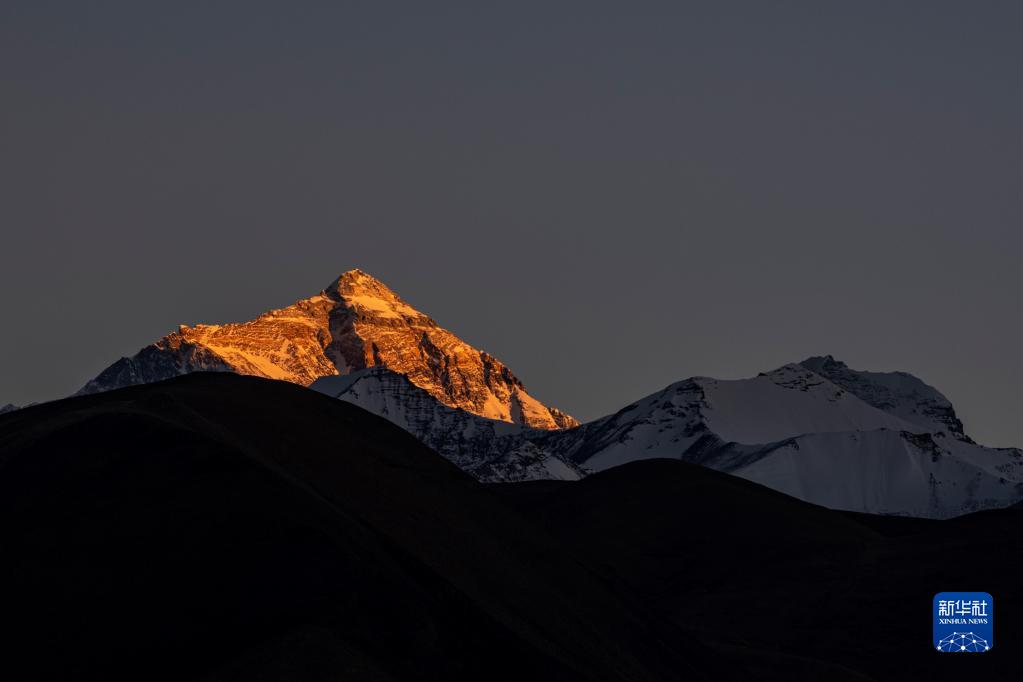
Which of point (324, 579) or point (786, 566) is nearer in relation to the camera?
point (324, 579)

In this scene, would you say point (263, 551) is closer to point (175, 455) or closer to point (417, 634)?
point (417, 634)

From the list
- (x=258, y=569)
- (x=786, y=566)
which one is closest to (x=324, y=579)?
(x=258, y=569)

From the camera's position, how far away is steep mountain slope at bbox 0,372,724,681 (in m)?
63.5

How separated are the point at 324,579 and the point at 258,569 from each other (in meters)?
2.38

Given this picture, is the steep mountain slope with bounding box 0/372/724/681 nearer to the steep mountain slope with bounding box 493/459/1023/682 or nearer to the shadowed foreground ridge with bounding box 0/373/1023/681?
the shadowed foreground ridge with bounding box 0/373/1023/681

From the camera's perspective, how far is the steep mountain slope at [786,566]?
120m

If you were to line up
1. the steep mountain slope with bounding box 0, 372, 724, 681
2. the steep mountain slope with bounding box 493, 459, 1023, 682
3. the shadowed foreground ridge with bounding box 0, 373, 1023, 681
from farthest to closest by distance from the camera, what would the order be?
the steep mountain slope with bounding box 493, 459, 1023, 682
the shadowed foreground ridge with bounding box 0, 373, 1023, 681
the steep mountain slope with bounding box 0, 372, 724, 681

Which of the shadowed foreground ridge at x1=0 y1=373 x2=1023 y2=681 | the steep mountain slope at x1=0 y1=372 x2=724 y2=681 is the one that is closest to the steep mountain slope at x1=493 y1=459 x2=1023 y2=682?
the shadowed foreground ridge at x1=0 y1=373 x2=1023 y2=681

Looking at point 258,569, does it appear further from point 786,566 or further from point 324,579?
point 786,566

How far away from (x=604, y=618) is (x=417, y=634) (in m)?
28.4

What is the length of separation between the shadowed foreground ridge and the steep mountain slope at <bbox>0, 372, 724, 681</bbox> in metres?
A: 0.12

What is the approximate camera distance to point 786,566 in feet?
490

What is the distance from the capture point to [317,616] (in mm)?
64938

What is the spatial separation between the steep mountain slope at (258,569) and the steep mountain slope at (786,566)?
16501 millimetres
